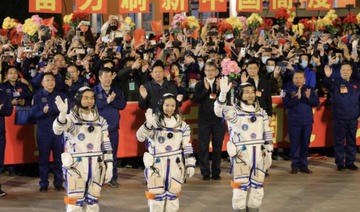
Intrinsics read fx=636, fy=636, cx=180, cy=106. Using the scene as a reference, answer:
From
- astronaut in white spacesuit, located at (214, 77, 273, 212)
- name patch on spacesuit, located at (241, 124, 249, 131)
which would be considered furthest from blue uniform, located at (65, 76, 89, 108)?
name patch on spacesuit, located at (241, 124, 249, 131)

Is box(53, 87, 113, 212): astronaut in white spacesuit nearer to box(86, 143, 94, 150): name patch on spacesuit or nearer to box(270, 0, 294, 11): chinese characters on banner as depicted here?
box(86, 143, 94, 150): name patch on spacesuit

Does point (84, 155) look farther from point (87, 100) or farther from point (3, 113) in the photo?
point (3, 113)

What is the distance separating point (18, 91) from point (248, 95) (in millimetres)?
3960

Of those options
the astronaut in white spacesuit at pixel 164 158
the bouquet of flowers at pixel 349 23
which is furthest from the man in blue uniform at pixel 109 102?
the bouquet of flowers at pixel 349 23

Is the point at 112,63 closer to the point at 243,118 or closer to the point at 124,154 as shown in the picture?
the point at 124,154

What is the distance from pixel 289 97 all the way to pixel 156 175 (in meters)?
4.23

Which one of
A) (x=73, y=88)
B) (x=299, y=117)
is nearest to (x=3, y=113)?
(x=73, y=88)

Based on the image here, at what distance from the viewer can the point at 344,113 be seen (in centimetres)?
1066

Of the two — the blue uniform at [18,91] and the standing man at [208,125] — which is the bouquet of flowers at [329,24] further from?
the blue uniform at [18,91]

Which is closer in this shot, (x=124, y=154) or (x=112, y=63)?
(x=112, y=63)

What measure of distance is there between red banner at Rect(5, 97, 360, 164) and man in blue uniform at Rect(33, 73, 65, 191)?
0.74m

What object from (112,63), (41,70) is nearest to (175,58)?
(112,63)

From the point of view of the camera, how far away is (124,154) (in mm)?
10656

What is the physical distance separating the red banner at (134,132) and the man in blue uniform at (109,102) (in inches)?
40.9
